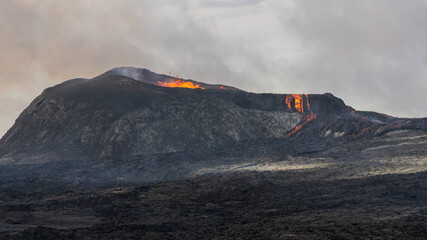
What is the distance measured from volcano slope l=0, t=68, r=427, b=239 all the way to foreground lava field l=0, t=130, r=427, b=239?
0.44 ft

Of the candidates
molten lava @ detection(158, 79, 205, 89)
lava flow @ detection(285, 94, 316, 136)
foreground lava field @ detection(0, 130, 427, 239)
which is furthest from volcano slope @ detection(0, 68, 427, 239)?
molten lava @ detection(158, 79, 205, 89)

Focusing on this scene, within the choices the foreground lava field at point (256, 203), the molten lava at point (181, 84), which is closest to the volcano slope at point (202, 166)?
the foreground lava field at point (256, 203)

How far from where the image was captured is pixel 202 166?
58375mm

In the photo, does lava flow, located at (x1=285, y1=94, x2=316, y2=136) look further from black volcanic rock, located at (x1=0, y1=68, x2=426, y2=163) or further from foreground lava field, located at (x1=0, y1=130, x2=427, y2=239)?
foreground lava field, located at (x1=0, y1=130, x2=427, y2=239)

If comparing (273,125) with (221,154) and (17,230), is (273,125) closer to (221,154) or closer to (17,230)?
(221,154)

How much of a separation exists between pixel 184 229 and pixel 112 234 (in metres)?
4.29

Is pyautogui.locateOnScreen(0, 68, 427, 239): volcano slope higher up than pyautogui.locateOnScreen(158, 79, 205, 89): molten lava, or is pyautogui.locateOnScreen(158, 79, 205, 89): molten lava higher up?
pyautogui.locateOnScreen(158, 79, 205, 89): molten lava

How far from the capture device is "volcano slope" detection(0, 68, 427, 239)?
27.0m

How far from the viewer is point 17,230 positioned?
84.3 ft

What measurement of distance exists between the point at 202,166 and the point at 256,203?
23.8 metres

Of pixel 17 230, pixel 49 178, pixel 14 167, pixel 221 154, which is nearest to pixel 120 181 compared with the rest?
pixel 49 178

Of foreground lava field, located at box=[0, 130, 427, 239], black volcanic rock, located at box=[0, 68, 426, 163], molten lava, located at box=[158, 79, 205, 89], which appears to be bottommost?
foreground lava field, located at box=[0, 130, 427, 239]

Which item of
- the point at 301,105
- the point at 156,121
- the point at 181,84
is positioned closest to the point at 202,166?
the point at 156,121

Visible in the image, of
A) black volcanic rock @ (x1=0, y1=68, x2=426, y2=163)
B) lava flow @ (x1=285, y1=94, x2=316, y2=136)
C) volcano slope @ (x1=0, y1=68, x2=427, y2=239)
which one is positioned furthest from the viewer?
lava flow @ (x1=285, y1=94, x2=316, y2=136)
